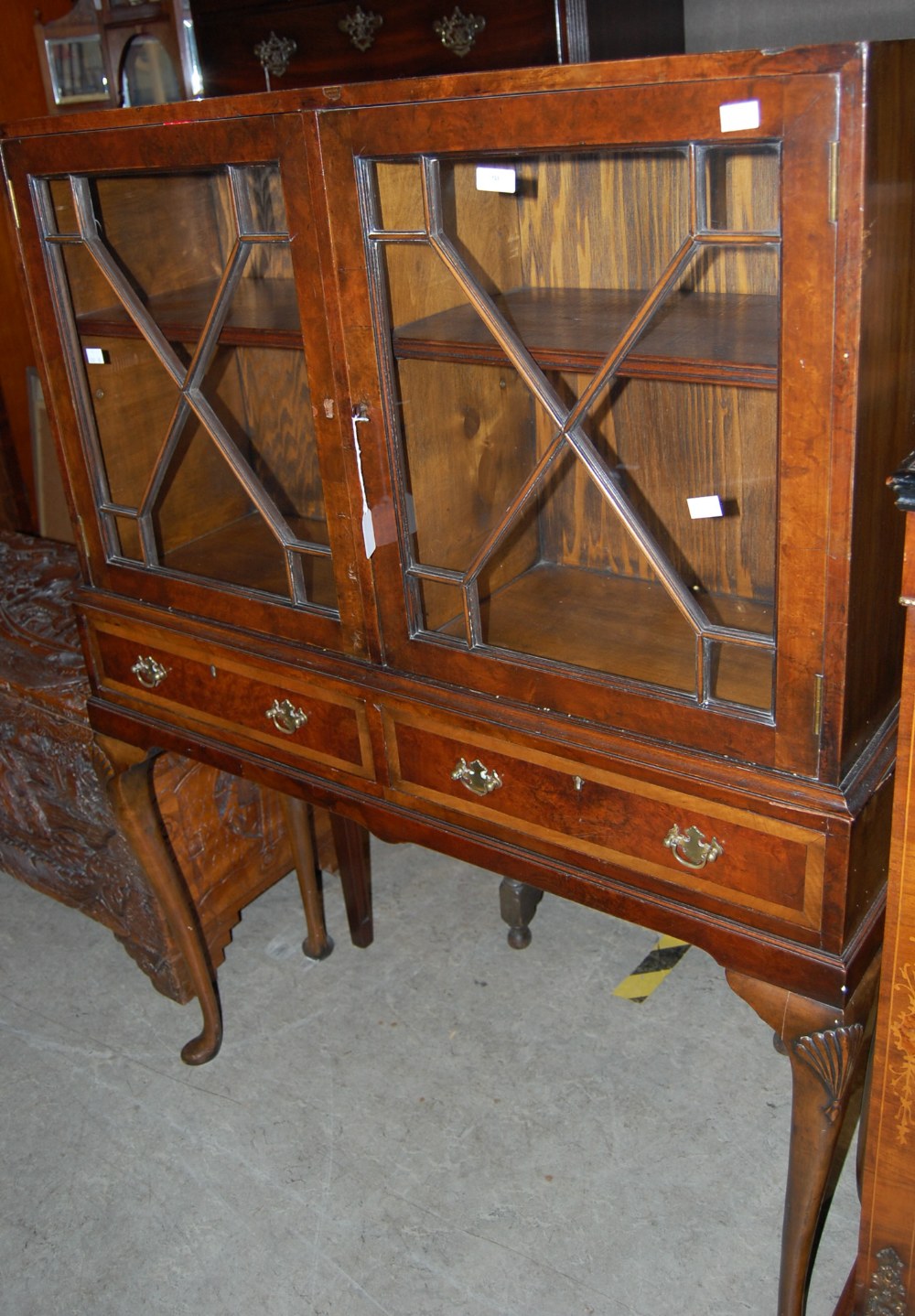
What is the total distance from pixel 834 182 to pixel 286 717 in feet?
2.78

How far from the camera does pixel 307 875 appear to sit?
197 centimetres

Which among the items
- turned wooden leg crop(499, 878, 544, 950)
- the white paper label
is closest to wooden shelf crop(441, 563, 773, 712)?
the white paper label

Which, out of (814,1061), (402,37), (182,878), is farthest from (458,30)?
(182,878)

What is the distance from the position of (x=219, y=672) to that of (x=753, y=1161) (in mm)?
982

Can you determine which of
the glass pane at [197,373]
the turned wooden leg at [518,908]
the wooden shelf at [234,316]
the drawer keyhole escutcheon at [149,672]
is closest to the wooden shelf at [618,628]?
the glass pane at [197,373]

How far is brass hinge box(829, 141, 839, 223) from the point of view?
2.51ft

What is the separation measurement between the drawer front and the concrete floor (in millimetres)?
1371

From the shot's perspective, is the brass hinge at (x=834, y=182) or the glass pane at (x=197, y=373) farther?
the glass pane at (x=197, y=373)

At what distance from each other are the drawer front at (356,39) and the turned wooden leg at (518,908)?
3.98ft

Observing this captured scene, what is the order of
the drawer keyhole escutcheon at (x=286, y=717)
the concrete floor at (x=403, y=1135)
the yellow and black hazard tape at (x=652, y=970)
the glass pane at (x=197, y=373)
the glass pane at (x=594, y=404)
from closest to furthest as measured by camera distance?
1. the glass pane at (x=594, y=404)
2. the glass pane at (x=197, y=373)
3. the drawer keyhole escutcheon at (x=286, y=717)
4. the concrete floor at (x=403, y=1135)
5. the yellow and black hazard tape at (x=652, y=970)

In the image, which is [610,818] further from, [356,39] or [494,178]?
[356,39]

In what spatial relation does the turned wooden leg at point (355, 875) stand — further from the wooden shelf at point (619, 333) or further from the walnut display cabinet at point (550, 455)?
the wooden shelf at point (619, 333)

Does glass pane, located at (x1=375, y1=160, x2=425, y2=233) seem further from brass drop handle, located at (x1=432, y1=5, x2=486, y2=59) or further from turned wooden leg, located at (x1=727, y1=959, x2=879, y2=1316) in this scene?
turned wooden leg, located at (x1=727, y1=959, x2=879, y2=1316)

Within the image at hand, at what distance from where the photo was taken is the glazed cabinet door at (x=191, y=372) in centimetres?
116
